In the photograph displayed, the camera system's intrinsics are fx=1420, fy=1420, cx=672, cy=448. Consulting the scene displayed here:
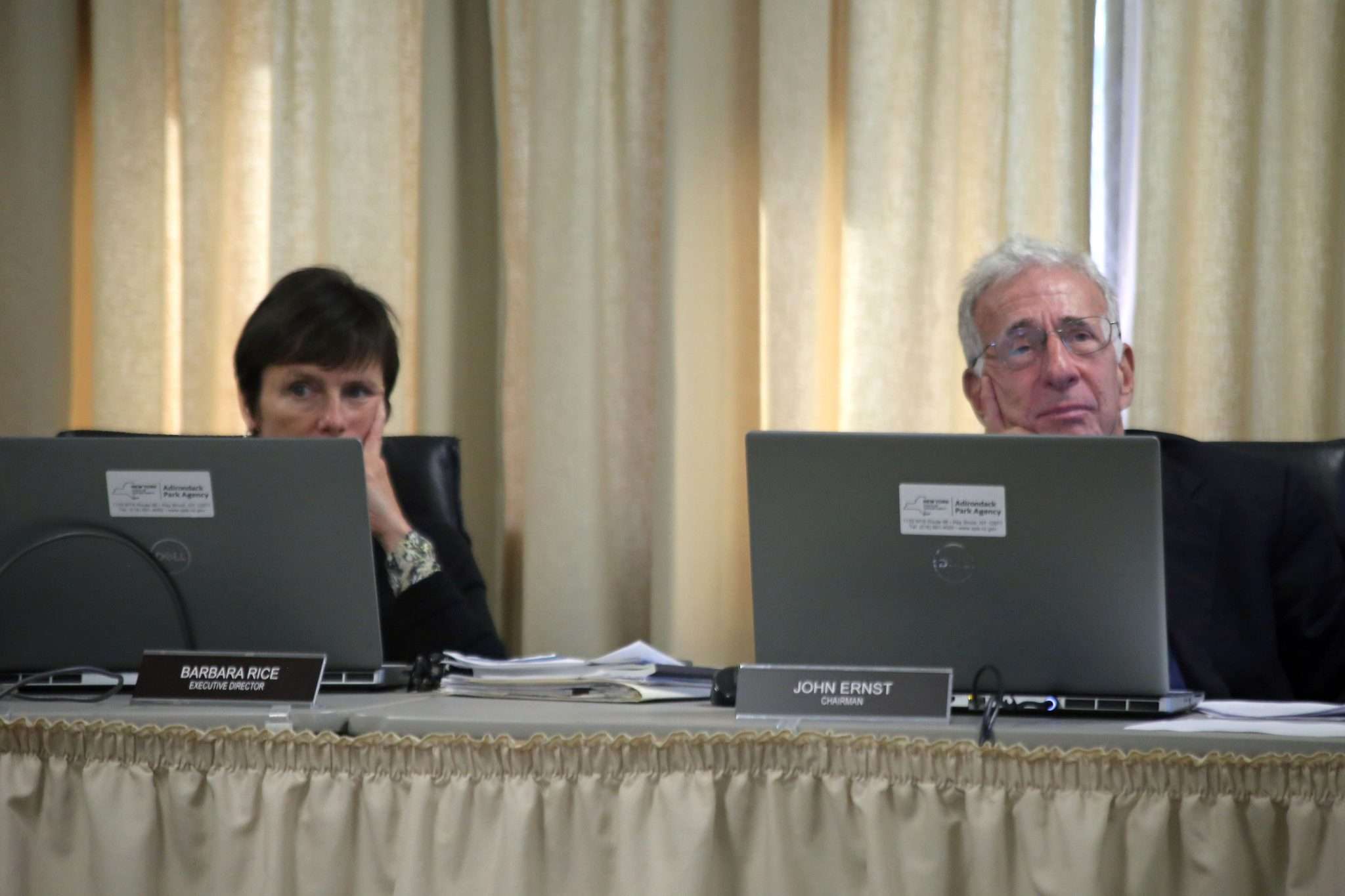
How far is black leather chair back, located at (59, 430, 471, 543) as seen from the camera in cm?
230

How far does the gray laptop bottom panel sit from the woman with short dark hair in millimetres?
840

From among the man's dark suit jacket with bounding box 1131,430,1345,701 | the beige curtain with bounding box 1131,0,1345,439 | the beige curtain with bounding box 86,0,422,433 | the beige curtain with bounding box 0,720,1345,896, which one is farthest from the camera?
the beige curtain with bounding box 86,0,422,433

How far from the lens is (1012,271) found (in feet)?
7.07

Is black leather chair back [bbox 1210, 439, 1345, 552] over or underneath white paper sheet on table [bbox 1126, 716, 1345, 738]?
over

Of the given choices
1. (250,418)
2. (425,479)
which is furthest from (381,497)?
(250,418)

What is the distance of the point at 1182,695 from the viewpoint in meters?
1.35

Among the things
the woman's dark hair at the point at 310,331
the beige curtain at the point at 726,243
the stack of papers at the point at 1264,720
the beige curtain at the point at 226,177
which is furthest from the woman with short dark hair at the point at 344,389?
the stack of papers at the point at 1264,720

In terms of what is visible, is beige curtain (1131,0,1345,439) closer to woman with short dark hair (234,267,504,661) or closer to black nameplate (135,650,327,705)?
→ woman with short dark hair (234,267,504,661)

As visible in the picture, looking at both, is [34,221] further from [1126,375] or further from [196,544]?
[1126,375]

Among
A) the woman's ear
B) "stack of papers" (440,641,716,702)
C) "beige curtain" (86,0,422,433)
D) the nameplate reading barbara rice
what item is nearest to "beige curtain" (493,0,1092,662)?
"beige curtain" (86,0,422,433)

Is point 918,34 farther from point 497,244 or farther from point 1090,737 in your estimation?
point 1090,737

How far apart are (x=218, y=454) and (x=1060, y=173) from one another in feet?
5.69

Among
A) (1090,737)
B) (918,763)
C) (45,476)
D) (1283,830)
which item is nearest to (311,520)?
(45,476)

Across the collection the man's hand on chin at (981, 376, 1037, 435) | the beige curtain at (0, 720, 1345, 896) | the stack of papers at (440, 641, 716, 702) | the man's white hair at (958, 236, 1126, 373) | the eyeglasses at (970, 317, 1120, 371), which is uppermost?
the man's white hair at (958, 236, 1126, 373)
